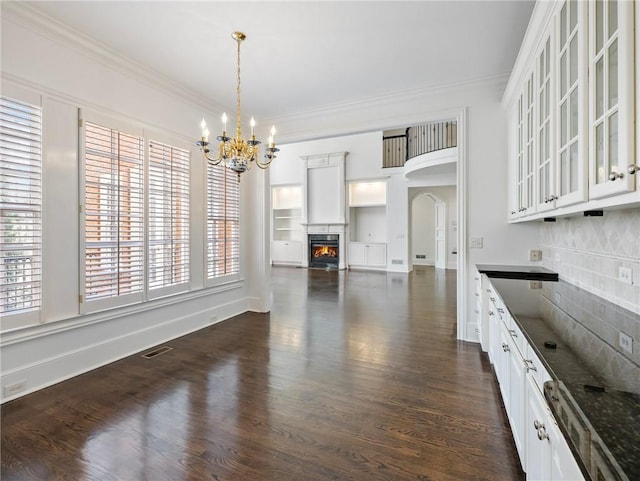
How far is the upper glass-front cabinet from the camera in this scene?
44.3 inches

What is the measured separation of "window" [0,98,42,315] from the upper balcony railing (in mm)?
5876

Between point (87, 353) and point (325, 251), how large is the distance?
27.6 feet

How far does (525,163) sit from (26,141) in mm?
4158

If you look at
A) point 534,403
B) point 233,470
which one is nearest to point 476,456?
point 534,403

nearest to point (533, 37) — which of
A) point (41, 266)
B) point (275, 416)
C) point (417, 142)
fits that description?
point (275, 416)

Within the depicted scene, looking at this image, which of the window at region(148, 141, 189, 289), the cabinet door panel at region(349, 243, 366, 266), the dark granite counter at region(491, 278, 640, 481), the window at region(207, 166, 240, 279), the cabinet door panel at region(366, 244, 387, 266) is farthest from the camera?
the cabinet door panel at region(349, 243, 366, 266)

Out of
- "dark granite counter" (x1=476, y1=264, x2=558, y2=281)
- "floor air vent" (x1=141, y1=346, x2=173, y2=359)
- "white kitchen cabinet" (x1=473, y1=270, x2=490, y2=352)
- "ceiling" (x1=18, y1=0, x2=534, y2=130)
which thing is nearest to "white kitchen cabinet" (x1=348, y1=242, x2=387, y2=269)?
"ceiling" (x1=18, y1=0, x2=534, y2=130)

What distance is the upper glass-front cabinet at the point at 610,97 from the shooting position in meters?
1.12

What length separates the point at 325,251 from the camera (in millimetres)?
11086

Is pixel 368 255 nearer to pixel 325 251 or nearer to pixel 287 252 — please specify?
pixel 325 251

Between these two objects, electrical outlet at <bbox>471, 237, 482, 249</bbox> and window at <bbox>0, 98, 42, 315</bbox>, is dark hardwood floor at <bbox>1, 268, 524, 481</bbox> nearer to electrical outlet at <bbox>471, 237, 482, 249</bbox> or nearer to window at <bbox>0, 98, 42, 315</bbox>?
window at <bbox>0, 98, 42, 315</bbox>

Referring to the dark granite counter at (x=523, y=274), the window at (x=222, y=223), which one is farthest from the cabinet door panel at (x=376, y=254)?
the dark granite counter at (x=523, y=274)

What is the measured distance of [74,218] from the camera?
291 cm

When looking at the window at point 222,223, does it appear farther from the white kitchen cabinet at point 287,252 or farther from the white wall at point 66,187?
the white kitchen cabinet at point 287,252
